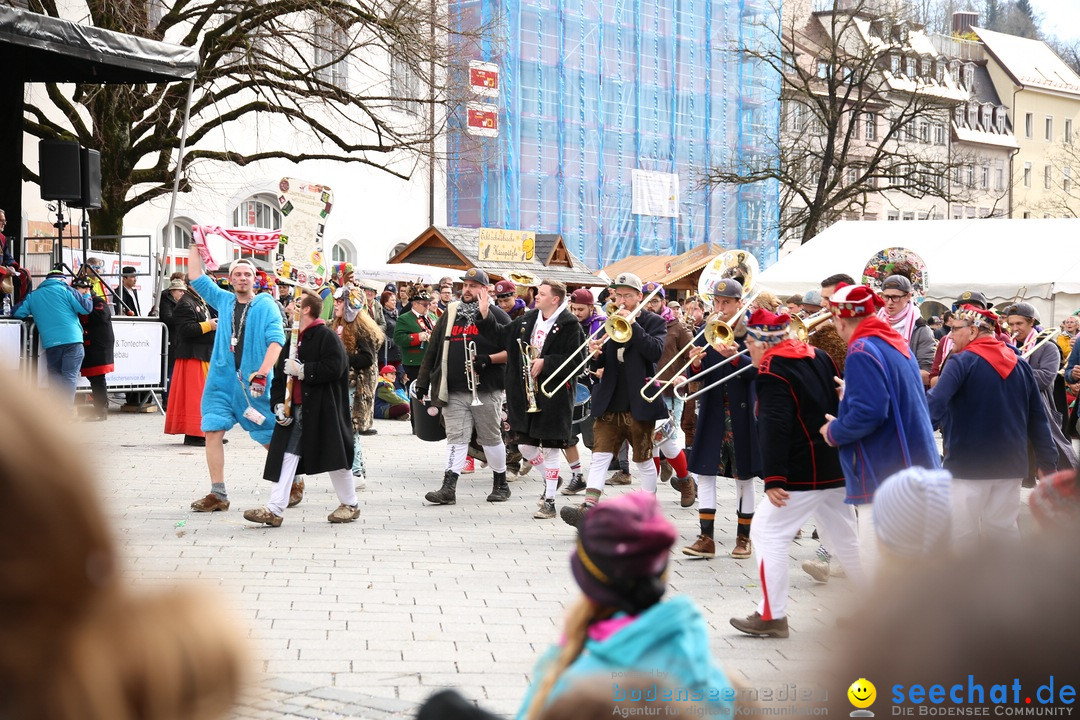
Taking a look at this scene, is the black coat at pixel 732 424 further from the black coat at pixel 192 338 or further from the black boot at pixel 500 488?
the black coat at pixel 192 338

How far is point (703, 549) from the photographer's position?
880cm

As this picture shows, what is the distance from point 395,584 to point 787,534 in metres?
2.47

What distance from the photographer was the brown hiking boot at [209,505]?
9992 mm

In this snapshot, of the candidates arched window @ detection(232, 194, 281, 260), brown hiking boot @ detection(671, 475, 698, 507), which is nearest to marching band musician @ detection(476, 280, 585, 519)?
brown hiking boot @ detection(671, 475, 698, 507)

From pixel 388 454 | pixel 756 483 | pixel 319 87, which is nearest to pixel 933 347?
pixel 756 483

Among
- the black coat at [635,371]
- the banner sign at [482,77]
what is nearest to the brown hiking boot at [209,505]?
the black coat at [635,371]

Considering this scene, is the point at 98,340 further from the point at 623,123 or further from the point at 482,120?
the point at 623,123

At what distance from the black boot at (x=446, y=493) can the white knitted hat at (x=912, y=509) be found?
331 inches

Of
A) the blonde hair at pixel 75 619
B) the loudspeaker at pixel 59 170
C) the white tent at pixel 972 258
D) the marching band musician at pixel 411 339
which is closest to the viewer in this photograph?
the blonde hair at pixel 75 619

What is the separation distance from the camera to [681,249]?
51906mm

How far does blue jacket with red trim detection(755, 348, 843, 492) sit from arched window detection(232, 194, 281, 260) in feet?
85.9

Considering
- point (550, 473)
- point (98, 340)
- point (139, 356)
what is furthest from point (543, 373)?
point (139, 356)

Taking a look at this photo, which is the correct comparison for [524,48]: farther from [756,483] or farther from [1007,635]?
[1007,635]

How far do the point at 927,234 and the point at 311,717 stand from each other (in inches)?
923
